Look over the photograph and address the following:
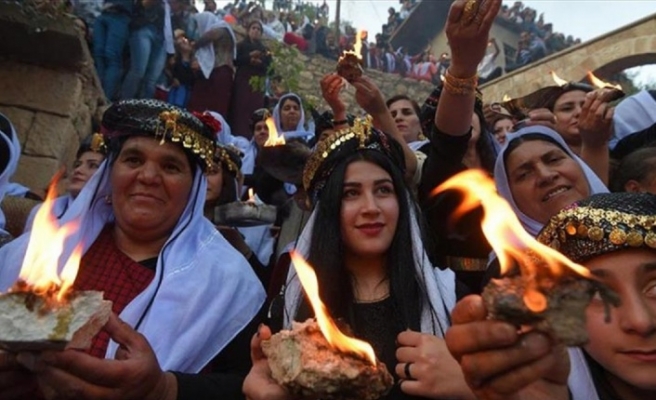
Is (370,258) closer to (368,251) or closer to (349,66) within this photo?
(368,251)

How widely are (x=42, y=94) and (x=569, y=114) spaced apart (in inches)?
204

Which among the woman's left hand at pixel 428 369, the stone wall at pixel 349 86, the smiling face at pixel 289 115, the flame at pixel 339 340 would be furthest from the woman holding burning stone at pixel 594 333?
the stone wall at pixel 349 86

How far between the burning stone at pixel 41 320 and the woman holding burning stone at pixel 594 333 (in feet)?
2.76

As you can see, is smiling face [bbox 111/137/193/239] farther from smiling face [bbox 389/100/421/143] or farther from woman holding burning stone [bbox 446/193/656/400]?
smiling face [bbox 389/100/421/143]

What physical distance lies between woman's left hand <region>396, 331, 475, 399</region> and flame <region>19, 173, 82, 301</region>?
955mm

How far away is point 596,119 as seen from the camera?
11.4ft

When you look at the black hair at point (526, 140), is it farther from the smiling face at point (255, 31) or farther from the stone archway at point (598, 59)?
the stone archway at point (598, 59)

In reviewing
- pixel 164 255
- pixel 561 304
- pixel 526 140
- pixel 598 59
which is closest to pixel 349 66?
pixel 526 140

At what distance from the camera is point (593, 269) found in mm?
1820

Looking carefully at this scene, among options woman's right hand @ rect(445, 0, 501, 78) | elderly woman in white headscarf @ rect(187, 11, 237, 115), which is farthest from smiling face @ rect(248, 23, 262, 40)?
woman's right hand @ rect(445, 0, 501, 78)

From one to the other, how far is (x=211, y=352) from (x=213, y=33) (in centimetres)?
875

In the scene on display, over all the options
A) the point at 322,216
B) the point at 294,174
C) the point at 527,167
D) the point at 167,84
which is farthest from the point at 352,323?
the point at 167,84

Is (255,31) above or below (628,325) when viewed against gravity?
above

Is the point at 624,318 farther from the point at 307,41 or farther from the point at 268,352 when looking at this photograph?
the point at 307,41
